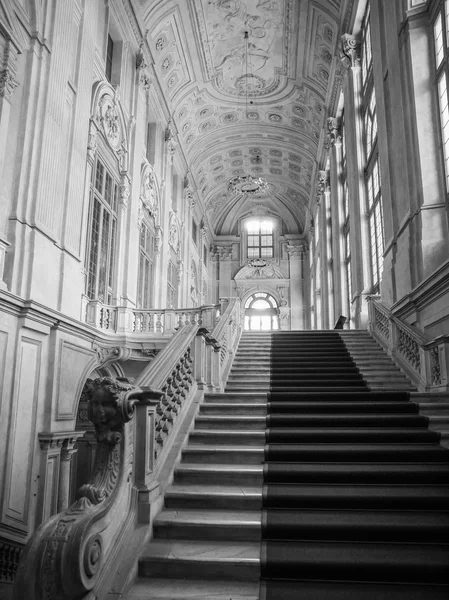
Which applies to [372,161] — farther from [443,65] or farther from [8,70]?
[8,70]

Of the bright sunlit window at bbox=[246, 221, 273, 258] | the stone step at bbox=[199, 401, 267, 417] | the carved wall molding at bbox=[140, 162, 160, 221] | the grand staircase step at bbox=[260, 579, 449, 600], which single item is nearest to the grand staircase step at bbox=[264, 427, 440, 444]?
the stone step at bbox=[199, 401, 267, 417]

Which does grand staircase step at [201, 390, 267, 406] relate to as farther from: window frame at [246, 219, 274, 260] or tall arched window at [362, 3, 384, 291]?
window frame at [246, 219, 274, 260]

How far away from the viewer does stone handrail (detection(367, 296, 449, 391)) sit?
633 cm

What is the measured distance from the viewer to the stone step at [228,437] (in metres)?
5.19

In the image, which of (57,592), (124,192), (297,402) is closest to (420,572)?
(57,592)

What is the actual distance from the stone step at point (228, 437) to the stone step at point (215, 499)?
923 millimetres

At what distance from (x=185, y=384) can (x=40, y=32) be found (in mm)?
7257

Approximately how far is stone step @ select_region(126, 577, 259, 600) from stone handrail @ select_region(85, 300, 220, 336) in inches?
332

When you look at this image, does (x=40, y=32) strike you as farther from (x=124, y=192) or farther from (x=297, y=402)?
(x=297, y=402)

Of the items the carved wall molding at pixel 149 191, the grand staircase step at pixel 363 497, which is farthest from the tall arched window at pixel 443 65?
the carved wall molding at pixel 149 191

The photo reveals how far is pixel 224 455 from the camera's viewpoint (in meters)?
4.88

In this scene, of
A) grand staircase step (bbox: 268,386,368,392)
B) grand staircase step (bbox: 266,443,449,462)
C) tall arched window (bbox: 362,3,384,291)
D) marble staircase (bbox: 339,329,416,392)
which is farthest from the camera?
tall arched window (bbox: 362,3,384,291)

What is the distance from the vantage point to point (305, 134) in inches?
933

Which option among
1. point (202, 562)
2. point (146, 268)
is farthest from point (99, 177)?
point (202, 562)
